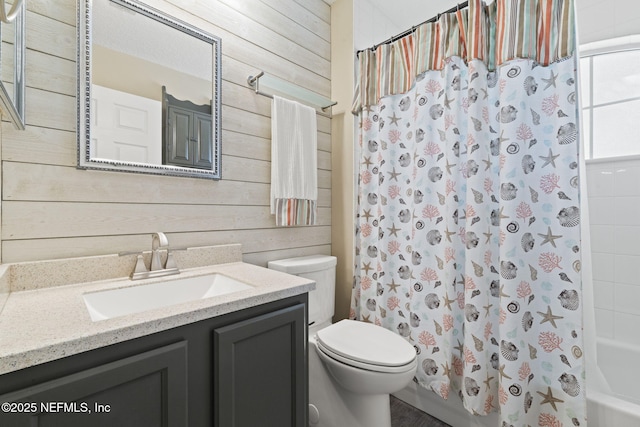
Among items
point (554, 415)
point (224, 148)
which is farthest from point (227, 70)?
point (554, 415)

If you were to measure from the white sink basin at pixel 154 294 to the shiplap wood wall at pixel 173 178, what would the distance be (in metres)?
0.22

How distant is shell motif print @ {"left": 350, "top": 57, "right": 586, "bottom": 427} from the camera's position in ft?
3.77

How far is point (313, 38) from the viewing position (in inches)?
76.9

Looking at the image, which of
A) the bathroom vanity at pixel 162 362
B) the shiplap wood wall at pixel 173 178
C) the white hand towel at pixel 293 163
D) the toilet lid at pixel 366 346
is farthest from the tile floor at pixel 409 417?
the white hand towel at pixel 293 163

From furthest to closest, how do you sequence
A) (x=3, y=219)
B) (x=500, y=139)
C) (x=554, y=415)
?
(x=500, y=139) < (x=554, y=415) < (x=3, y=219)

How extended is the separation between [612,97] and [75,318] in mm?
2867

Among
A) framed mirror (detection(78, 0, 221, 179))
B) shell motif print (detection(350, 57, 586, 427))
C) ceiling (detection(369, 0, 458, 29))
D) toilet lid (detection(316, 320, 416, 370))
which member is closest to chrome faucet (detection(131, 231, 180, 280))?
framed mirror (detection(78, 0, 221, 179))

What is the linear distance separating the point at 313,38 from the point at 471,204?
1520 millimetres

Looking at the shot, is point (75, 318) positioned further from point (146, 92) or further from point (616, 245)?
point (616, 245)

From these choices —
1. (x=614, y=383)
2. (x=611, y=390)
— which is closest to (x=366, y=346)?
(x=611, y=390)

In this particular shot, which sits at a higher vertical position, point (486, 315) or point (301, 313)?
point (301, 313)

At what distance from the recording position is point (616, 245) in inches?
67.3

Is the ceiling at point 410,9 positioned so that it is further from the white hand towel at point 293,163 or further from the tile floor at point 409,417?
the tile floor at point 409,417

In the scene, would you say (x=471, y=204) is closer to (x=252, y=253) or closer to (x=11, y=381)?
(x=252, y=253)
